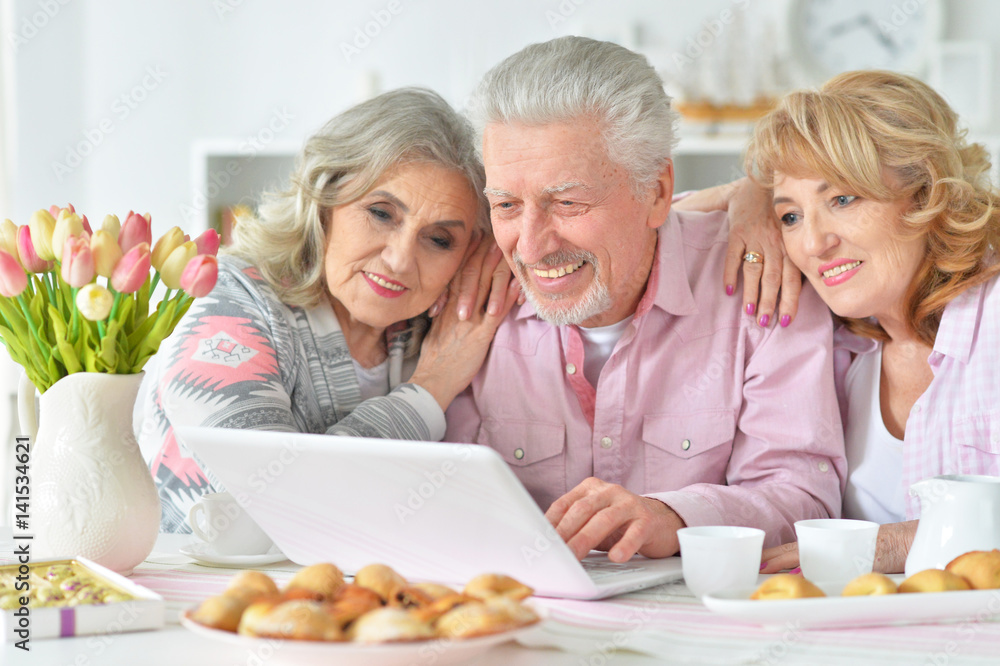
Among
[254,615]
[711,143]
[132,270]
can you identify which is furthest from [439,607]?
[711,143]

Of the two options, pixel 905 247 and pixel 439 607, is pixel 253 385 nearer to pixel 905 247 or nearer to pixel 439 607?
pixel 439 607

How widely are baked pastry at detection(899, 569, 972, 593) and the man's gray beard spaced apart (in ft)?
2.47

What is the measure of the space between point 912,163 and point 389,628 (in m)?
1.11

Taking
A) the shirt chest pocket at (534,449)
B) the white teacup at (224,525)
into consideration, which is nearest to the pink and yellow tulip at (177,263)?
the white teacup at (224,525)

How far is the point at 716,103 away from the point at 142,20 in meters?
2.32

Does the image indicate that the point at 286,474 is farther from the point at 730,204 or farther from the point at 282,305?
the point at 730,204

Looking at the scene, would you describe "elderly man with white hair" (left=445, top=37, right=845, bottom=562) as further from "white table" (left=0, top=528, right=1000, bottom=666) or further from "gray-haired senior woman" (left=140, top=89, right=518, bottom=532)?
"white table" (left=0, top=528, right=1000, bottom=666)

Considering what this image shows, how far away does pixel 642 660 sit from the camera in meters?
0.86

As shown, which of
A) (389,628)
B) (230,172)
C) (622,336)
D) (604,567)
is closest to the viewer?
(389,628)

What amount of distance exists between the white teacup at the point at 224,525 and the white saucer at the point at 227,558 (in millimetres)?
13

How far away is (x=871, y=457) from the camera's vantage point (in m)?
1.57

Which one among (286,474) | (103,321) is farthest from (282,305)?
(286,474)

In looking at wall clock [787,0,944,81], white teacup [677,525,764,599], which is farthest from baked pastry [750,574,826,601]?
wall clock [787,0,944,81]

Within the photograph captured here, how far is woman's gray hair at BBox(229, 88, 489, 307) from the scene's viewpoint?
5.34 feet
